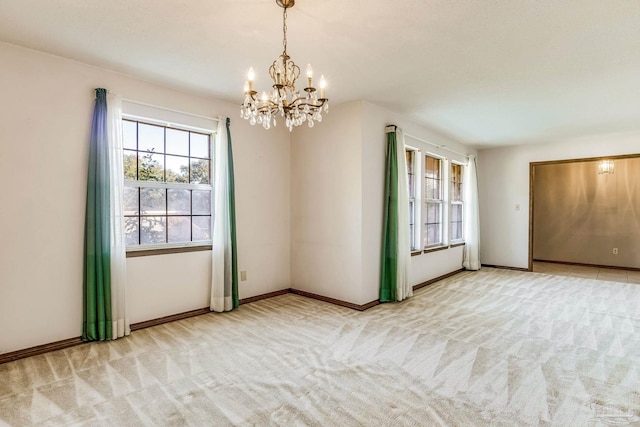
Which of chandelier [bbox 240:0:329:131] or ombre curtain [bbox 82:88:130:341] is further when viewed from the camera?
ombre curtain [bbox 82:88:130:341]

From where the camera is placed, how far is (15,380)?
8.22ft

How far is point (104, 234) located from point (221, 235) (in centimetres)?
122

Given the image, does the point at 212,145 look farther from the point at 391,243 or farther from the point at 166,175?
the point at 391,243

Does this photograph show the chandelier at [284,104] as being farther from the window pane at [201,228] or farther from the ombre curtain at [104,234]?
the window pane at [201,228]

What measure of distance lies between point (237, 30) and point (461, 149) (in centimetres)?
533

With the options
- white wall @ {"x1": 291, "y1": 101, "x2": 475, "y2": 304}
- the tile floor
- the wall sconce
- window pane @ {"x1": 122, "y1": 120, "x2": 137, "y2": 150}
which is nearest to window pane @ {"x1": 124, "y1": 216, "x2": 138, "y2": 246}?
window pane @ {"x1": 122, "y1": 120, "x2": 137, "y2": 150}

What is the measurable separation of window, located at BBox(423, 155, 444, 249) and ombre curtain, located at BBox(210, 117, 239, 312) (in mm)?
3137

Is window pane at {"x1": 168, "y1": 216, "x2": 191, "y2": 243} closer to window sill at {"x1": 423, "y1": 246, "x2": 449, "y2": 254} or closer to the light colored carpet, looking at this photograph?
the light colored carpet

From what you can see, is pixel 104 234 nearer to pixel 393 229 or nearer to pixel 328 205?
pixel 328 205

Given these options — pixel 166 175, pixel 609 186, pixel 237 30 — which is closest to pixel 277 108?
pixel 237 30

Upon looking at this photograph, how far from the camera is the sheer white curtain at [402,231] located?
15.0ft

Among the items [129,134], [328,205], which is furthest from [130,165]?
[328,205]

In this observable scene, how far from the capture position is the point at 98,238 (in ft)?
10.5

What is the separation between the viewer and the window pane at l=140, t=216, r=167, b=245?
3.70 metres
